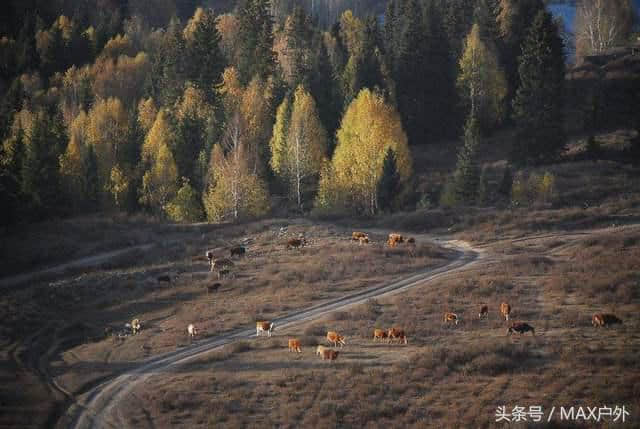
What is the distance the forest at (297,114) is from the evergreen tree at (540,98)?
0.48 feet

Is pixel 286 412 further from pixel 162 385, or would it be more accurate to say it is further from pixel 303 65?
pixel 303 65

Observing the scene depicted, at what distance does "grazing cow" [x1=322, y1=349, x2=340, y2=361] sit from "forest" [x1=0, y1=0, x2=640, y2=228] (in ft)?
106

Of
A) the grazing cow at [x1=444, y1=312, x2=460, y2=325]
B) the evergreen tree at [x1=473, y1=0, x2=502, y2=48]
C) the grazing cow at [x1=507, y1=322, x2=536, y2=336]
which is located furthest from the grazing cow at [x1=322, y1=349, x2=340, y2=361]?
the evergreen tree at [x1=473, y1=0, x2=502, y2=48]

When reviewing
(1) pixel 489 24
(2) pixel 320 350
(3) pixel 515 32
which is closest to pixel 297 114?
(1) pixel 489 24

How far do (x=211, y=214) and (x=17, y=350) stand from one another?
102ft

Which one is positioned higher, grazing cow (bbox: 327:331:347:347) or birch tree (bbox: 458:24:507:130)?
birch tree (bbox: 458:24:507:130)

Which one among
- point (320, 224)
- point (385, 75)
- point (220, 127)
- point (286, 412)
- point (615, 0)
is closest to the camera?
point (286, 412)

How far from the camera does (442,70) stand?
7594cm

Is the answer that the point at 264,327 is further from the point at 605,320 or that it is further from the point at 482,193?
the point at 482,193

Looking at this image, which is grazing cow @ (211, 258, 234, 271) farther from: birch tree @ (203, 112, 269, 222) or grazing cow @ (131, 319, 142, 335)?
birch tree @ (203, 112, 269, 222)

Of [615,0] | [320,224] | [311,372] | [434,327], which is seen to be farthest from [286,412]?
[615,0]

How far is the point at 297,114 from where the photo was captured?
204 ft

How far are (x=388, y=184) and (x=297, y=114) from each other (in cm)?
1260

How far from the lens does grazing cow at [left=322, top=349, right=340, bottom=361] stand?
2416 centimetres
